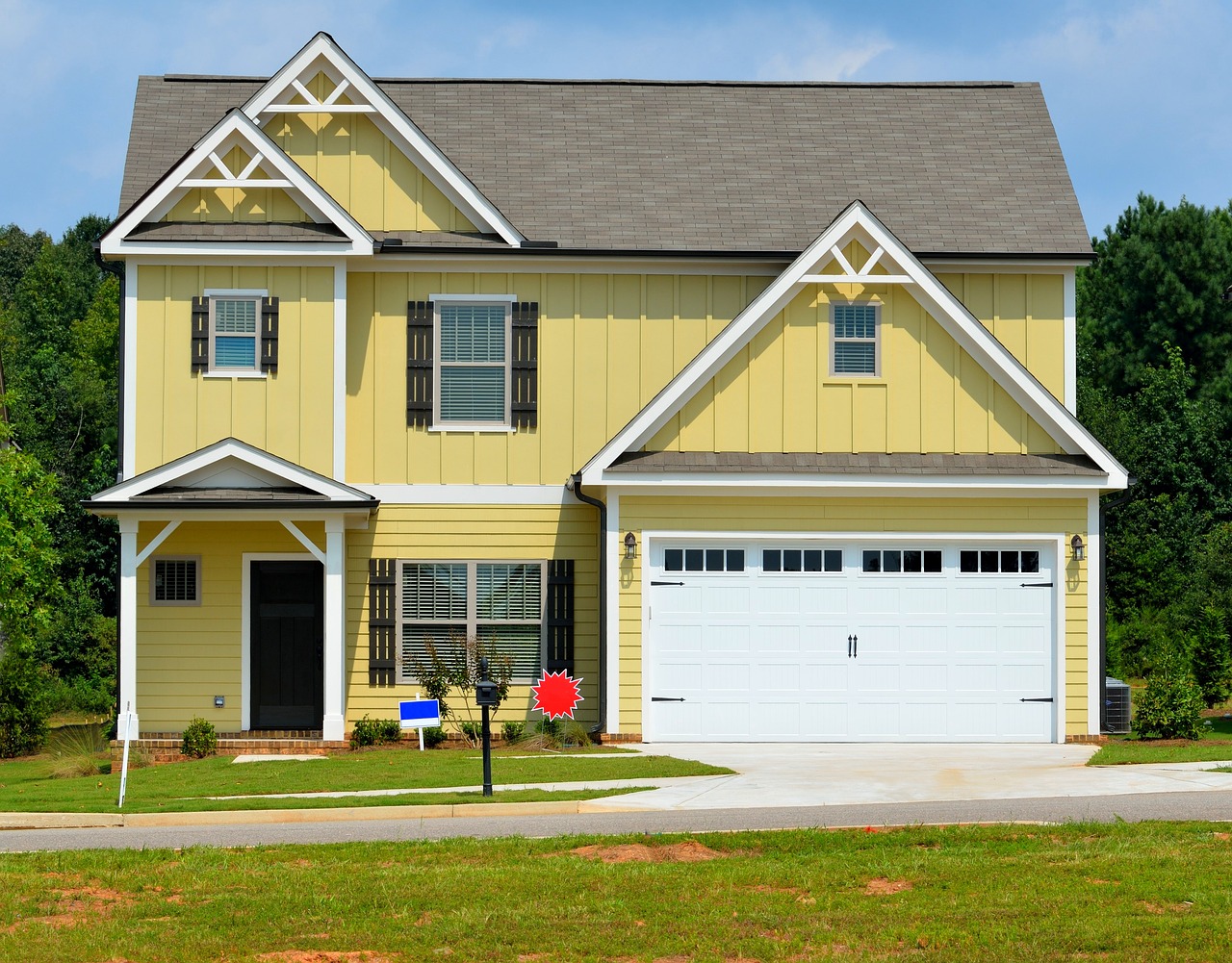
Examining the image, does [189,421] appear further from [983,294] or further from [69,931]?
[69,931]

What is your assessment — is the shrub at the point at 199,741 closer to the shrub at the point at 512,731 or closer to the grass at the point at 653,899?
the shrub at the point at 512,731

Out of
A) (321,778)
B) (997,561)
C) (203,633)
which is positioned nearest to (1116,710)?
(997,561)

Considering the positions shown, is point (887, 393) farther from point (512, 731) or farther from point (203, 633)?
point (203, 633)

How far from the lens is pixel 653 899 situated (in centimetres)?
946

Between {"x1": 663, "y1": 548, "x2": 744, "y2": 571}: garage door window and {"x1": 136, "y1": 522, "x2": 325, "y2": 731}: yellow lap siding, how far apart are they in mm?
4807

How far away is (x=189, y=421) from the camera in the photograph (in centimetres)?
2056

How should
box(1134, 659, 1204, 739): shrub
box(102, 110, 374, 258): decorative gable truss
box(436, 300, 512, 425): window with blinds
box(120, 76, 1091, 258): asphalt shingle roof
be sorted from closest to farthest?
box(1134, 659, 1204, 739): shrub, box(102, 110, 374, 258): decorative gable truss, box(436, 300, 512, 425): window with blinds, box(120, 76, 1091, 258): asphalt shingle roof

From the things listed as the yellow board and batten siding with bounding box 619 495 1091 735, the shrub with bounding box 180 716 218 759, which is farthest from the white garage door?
the shrub with bounding box 180 716 218 759

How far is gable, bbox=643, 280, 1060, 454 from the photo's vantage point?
65.3 feet

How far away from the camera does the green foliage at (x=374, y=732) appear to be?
20188 millimetres

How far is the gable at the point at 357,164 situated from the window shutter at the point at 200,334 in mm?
2435

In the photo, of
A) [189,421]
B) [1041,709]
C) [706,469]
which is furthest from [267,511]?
[1041,709]

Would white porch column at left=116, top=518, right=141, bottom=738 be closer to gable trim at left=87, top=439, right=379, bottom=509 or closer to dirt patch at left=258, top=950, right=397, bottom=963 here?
gable trim at left=87, top=439, right=379, bottom=509

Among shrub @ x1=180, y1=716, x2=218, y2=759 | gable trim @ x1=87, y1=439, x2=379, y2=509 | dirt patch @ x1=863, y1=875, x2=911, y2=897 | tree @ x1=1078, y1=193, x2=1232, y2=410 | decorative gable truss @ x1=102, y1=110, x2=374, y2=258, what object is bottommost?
shrub @ x1=180, y1=716, x2=218, y2=759
